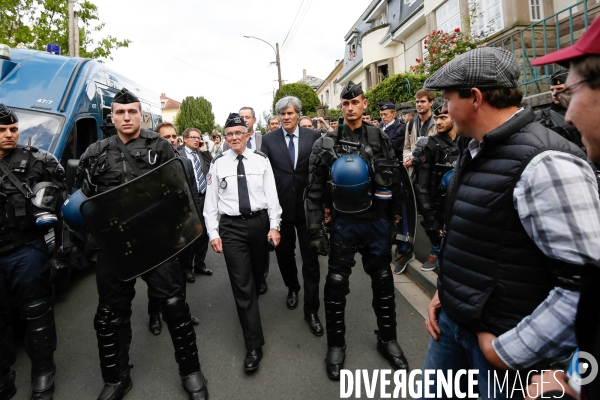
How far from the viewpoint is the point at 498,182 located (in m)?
1.30

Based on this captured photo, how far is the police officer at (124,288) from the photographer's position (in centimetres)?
265

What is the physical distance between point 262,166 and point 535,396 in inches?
106

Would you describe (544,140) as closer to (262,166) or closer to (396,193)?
(396,193)

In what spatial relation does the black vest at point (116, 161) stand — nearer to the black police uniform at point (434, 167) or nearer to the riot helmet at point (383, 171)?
the riot helmet at point (383, 171)

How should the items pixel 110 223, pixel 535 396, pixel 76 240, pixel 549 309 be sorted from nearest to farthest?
pixel 535 396
pixel 549 309
pixel 110 223
pixel 76 240

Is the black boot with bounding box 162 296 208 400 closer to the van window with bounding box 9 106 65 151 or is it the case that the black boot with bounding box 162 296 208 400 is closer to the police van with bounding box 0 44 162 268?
the police van with bounding box 0 44 162 268

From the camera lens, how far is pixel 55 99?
179 inches

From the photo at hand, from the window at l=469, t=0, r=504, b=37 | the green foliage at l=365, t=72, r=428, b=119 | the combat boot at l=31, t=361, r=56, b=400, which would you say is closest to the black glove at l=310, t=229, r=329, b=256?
the combat boot at l=31, t=361, r=56, b=400

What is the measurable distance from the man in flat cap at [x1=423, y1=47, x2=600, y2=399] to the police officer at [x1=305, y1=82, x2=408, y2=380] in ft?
4.15

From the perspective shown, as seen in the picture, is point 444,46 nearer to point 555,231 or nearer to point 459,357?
point 459,357

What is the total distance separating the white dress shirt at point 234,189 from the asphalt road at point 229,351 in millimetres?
1070

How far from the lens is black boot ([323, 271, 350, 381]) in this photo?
9.54 ft

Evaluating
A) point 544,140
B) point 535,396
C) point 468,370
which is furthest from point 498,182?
point 468,370

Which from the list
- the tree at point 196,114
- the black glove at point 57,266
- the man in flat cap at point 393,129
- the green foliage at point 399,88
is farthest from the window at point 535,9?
the tree at point 196,114
